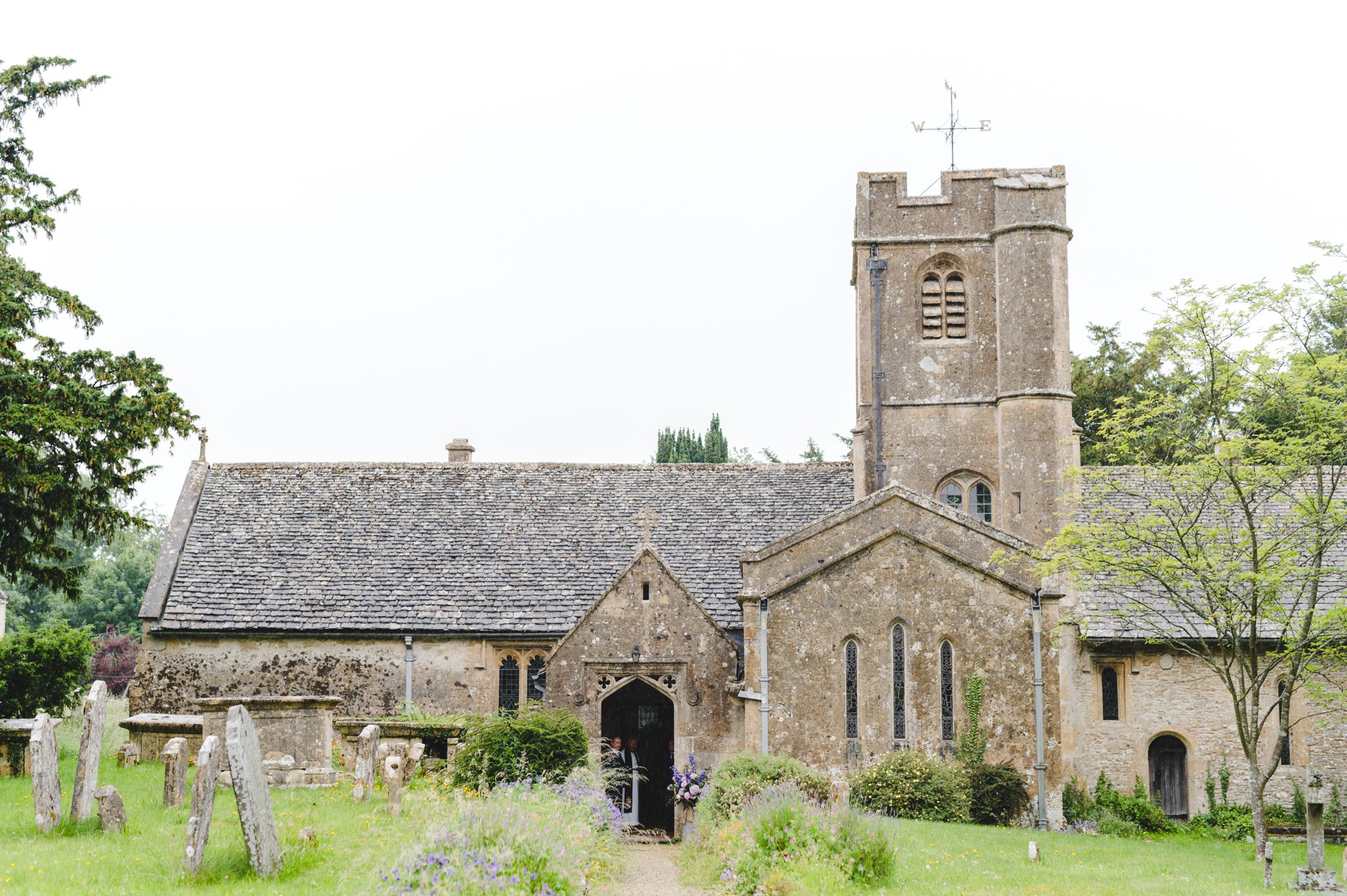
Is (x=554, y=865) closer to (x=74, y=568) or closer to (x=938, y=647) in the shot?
(x=938, y=647)

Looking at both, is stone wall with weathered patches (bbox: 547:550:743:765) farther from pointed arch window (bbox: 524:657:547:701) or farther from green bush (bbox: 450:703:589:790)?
pointed arch window (bbox: 524:657:547:701)

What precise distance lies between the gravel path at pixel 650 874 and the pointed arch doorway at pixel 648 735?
11.7ft

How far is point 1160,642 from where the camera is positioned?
985 inches

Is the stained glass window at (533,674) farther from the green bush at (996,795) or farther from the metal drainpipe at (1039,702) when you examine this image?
the metal drainpipe at (1039,702)

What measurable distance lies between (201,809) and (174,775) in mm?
4974

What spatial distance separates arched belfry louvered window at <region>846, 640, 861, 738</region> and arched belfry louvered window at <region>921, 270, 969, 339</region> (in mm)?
8639

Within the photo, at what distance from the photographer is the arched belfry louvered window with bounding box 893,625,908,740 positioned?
2250cm

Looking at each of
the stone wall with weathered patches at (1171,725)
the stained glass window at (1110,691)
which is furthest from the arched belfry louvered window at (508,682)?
the stained glass window at (1110,691)

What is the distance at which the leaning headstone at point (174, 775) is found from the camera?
17.2m

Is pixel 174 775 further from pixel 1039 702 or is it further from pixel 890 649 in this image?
pixel 1039 702

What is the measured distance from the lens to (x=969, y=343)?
90.5ft

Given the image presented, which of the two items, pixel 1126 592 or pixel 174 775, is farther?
pixel 1126 592

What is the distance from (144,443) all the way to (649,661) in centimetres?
1036

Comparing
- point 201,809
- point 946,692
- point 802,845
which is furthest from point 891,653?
point 201,809
